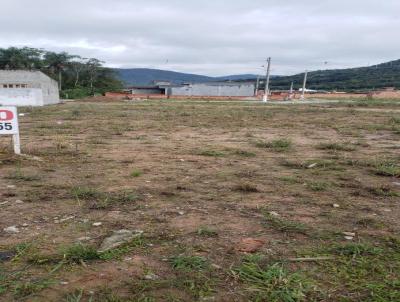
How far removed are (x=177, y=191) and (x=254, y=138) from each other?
6.31 meters

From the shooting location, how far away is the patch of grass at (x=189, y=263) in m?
2.97

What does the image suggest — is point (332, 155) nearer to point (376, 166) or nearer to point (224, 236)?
point (376, 166)

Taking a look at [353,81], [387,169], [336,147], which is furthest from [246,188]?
[353,81]

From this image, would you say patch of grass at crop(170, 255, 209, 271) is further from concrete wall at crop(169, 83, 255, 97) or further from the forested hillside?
the forested hillside

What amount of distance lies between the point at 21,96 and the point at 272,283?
124 ft

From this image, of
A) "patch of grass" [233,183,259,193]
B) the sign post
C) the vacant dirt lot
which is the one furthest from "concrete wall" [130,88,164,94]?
"patch of grass" [233,183,259,193]

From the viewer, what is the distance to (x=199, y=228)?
374 cm

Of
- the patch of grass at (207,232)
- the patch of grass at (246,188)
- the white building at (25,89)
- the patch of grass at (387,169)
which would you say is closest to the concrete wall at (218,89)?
the white building at (25,89)

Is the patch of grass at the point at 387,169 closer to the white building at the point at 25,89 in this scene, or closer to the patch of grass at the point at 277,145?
the patch of grass at the point at 277,145

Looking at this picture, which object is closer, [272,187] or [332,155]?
[272,187]

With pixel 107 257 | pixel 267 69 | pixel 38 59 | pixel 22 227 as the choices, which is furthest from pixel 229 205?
pixel 38 59

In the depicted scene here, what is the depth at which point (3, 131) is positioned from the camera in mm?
6898

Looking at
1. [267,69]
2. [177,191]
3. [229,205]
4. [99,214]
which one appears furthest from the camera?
[267,69]

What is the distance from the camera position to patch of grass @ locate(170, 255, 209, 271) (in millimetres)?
2973
